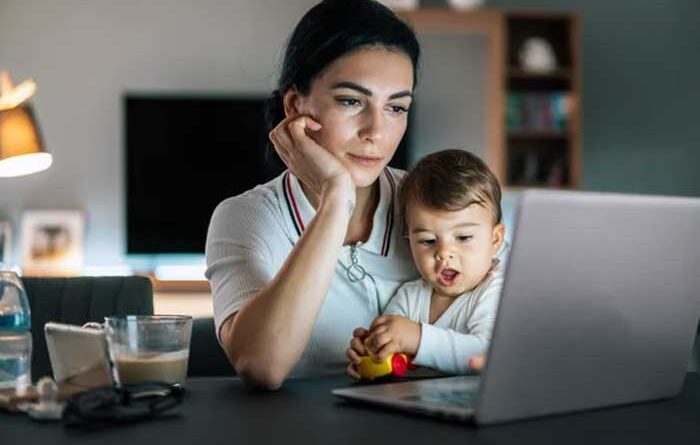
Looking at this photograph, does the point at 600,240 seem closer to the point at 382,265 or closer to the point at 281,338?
the point at 281,338

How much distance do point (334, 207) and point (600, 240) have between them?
1.63 feet

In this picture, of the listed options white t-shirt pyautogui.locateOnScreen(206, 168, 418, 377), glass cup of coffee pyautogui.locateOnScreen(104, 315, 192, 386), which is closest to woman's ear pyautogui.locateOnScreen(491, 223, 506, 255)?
white t-shirt pyautogui.locateOnScreen(206, 168, 418, 377)

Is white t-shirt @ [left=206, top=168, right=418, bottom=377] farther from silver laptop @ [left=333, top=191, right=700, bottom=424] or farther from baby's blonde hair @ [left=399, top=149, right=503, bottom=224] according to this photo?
silver laptop @ [left=333, top=191, right=700, bottom=424]

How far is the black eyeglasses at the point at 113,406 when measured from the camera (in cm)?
102

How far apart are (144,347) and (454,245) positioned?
0.51m

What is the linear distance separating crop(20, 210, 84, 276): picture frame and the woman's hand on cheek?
11.5 feet

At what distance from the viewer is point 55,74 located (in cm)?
506

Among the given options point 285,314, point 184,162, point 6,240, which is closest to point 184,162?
point 184,162

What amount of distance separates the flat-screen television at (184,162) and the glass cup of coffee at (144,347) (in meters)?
3.74

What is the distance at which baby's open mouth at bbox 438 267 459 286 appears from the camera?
1.54 m

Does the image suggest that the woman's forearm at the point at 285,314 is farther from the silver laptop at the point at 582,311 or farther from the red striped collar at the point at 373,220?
the red striped collar at the point at 373,220

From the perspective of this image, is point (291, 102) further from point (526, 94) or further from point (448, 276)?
point (526, 94)

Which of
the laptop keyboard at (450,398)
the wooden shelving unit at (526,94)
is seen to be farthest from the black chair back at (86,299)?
Result: the wooden shelving unit at (526,94)

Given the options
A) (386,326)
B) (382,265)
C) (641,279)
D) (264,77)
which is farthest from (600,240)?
(264,77)
